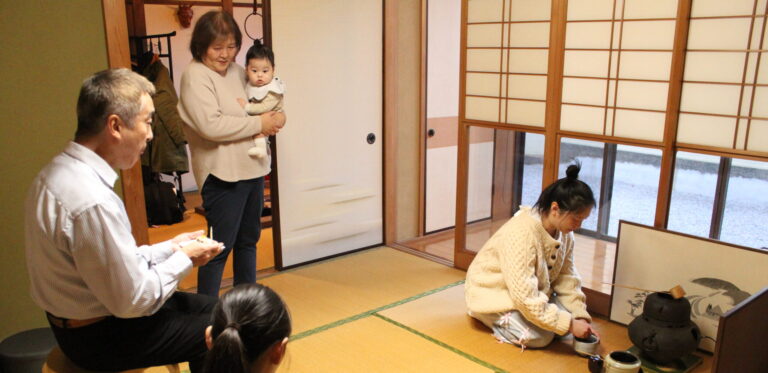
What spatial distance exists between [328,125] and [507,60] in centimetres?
120

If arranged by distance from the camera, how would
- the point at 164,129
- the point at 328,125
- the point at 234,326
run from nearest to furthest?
the point at 234,326, the point at 328,125, the point at 164,129

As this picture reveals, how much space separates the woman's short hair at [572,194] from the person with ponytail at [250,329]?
1600 millimetres

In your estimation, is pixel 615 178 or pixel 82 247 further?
pixel 615 178

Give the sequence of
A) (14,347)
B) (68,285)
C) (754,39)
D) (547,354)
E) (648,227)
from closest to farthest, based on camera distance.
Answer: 1. (68,285)
2. (14,347)
3. (754,39)
4. (547,354)
5. (648,227)

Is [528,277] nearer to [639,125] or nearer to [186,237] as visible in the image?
[639,125]

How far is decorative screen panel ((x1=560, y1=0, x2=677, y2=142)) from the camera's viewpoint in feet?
9.14

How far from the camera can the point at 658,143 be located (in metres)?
2.82

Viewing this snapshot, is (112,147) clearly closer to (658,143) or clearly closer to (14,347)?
(14,347)

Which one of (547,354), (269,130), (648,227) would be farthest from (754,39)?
(269,130)

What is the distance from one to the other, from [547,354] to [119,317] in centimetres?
184

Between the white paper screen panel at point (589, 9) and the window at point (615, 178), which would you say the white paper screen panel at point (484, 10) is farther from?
the window at point (615, 178)

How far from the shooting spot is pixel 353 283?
3.56 metres

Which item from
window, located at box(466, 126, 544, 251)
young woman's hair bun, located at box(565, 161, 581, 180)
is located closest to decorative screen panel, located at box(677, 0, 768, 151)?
young woman's hair bun, located at box(565, 161, 581, 180)

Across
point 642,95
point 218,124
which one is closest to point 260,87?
point 218,124
